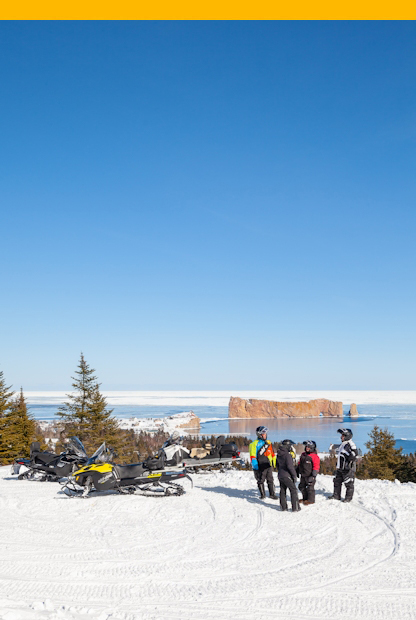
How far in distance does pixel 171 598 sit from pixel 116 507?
4.66 meters

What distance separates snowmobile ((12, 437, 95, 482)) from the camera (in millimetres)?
12258

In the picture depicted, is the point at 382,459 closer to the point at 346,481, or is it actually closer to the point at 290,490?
the point at 346,481

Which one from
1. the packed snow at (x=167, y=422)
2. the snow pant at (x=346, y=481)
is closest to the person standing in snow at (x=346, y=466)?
the snow pant at (x=346, y=481)

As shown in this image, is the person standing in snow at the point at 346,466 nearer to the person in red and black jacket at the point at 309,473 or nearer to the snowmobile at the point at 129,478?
the person in red and black jacket at the point at 309,473

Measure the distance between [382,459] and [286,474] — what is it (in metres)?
26.1

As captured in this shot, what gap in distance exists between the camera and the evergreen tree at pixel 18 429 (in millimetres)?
26703

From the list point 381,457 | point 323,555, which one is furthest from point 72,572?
point 381,457

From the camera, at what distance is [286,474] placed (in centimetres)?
841

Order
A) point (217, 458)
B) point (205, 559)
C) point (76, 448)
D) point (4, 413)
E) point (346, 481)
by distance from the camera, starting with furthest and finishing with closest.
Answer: point (4, 413)
point (217, 458)
point (76, 448)
point (346, 481)
point (205, 559)

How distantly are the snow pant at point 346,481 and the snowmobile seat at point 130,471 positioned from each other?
166 inches

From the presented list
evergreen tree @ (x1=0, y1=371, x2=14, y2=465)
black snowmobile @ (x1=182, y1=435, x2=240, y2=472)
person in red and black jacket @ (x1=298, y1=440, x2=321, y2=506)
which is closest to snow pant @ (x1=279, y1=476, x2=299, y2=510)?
person in red and black jacket @ (x1=298, y1=440, x2=321, y2=506)

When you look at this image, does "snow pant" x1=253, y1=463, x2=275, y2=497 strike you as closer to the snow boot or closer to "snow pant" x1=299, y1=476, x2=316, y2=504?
the snow boot

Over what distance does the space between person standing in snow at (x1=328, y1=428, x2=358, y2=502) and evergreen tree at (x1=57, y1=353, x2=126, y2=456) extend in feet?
74.0

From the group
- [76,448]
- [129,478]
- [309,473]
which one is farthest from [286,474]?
[76,448]
